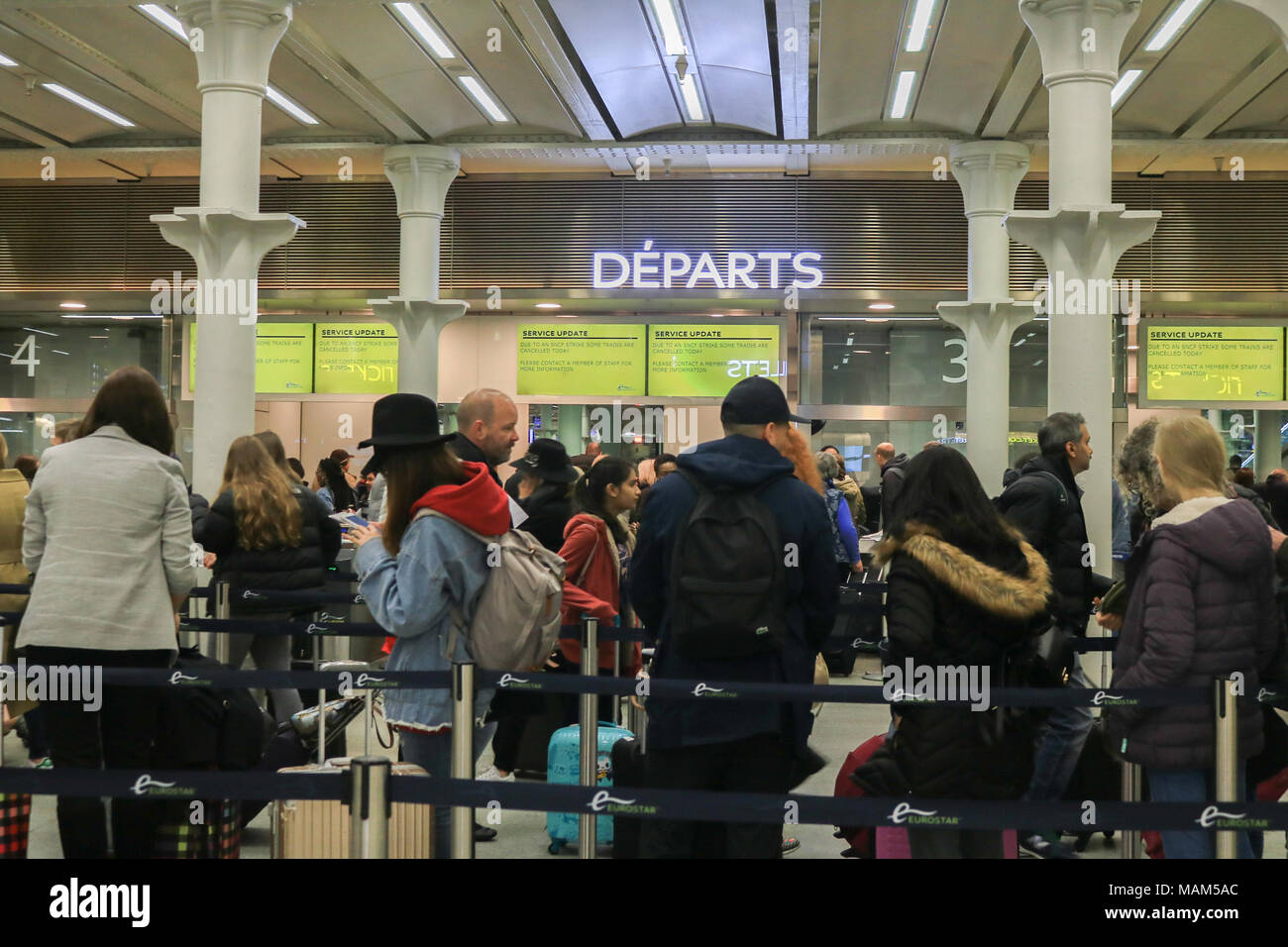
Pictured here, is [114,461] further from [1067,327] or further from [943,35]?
[943,35]

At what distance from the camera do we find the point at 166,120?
14.0 meters

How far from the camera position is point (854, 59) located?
11.3 m

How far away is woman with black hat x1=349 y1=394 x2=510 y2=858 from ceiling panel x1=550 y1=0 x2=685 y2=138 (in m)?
7.40

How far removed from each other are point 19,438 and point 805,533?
1634 centimetres

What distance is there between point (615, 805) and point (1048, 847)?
287cm

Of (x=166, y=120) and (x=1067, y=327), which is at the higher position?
(x=166, y=120)

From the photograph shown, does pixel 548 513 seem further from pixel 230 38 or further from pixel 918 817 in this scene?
pixel 230 38

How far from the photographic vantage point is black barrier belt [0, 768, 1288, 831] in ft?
10.0

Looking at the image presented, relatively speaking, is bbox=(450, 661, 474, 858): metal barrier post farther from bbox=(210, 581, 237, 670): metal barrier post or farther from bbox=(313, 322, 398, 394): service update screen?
bbox=(313, 322, 398, 394): service update screen

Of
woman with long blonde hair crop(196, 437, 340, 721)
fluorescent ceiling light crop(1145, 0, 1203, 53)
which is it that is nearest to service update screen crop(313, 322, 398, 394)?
fluorescent ceiling light crop(1145, 0, 1203, 53)

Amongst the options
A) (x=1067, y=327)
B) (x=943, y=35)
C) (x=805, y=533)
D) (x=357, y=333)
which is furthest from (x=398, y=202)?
(x=805, y=533)

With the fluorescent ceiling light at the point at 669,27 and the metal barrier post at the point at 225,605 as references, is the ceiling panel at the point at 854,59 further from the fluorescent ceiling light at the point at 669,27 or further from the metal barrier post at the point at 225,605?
the metal barrier post at the point at 225,605

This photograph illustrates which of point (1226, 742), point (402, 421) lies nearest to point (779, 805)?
point (1226, 742)

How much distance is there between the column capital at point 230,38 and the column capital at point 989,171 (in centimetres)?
782
